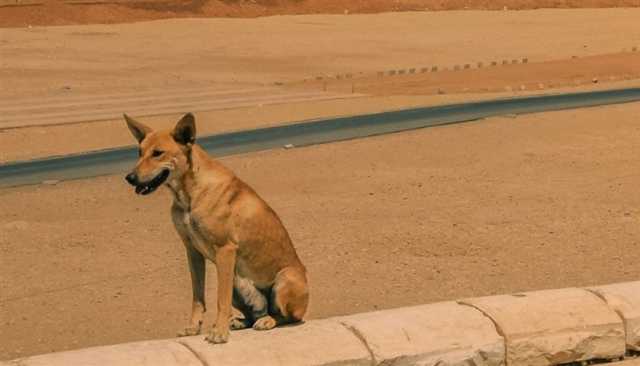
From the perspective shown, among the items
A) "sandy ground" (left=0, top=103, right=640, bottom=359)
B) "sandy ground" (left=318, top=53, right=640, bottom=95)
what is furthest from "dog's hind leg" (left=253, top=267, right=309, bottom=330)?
"sandy ground" (left=318, top=53, right=640, bottom=95)

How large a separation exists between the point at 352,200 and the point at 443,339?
7.99m

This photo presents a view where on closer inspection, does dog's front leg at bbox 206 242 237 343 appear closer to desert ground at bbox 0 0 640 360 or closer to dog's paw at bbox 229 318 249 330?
dog's paw at bbox 229 318 249 330

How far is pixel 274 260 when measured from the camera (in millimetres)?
10344

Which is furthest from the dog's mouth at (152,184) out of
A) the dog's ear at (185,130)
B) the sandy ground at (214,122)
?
the sandy ground at (214,122)

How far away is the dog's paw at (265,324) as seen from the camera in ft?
34.1

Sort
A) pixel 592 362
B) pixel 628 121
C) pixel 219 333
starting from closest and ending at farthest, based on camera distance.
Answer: pixel 219 333, pixel 592 362, pixel 628 121

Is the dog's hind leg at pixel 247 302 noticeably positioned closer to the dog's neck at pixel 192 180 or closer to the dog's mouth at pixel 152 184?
the dog's neck at pixel 192 180

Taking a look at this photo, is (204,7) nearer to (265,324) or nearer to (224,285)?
(265,324)

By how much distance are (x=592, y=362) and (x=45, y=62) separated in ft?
93.1

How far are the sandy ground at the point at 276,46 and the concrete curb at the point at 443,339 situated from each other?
68.3 feet

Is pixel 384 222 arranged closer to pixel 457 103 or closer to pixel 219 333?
pixel 219 333

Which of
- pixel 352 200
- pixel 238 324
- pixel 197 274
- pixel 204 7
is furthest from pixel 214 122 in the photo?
pixel 204 7

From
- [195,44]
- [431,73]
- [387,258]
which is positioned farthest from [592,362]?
[195,44]

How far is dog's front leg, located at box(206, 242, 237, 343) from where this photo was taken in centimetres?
995
